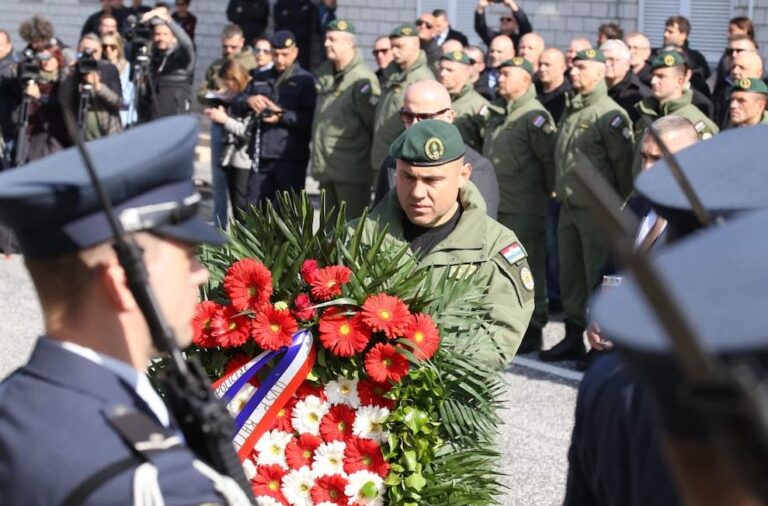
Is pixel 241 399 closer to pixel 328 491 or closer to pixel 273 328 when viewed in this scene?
pixel 273 328

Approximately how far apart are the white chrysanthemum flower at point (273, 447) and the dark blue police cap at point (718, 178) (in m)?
2.12

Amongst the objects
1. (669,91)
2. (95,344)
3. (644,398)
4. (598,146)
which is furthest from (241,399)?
(669,91)

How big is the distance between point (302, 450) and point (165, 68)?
34.0 ft

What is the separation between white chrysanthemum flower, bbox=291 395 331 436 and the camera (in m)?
4.06

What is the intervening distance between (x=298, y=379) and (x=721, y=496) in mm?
2700

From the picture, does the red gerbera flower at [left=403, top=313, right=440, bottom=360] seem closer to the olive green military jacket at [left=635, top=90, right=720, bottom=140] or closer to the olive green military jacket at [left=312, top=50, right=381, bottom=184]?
the olive green military jacket at [left=635, top=90, right=720, bottom=140]

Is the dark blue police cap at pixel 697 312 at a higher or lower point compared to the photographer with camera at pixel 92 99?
higher

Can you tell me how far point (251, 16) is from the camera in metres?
18.4

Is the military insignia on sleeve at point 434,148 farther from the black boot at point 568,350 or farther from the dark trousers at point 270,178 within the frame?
the dark trousers at point 270,178

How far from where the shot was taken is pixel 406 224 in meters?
4.99

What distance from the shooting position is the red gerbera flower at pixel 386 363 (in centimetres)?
395

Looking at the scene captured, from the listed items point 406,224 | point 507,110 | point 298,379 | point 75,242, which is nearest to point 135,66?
point 507,110

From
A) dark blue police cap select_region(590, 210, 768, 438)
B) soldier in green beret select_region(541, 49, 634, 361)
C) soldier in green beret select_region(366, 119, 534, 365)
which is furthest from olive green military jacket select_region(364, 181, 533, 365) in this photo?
soldier in green beret select_region(541, 49, 634, 361)

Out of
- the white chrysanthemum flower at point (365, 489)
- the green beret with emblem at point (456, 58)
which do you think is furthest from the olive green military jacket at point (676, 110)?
the white chrysanthemum flower at point (365, 489)
